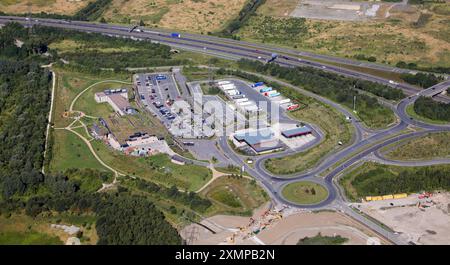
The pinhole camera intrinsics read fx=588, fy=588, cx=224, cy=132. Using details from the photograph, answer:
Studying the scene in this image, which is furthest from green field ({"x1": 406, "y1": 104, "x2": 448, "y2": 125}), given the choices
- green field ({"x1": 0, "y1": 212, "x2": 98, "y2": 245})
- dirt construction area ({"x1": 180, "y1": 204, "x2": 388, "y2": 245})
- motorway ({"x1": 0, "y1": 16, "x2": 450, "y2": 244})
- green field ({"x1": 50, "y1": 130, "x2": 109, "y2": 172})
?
green field ({"x1": 0, "y1": 212, "x2": 98, "y2": 245})

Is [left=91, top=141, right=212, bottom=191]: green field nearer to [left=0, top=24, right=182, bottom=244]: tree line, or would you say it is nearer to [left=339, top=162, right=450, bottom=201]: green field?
[left=0, top=24, right=182, bottom=244]: tree line

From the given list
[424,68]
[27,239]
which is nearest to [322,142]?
[424,68]

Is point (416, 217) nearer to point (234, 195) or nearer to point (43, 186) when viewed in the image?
point (234, 195)

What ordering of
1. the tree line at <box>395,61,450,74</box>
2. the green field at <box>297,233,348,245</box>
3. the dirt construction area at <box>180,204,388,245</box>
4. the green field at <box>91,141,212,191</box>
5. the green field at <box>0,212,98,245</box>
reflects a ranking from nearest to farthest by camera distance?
the green field at <box>297,233,348,245</box> < the dirt construction area at <box>180,204,388,245</box> < the green field at <box>0,212,98,245</box> < the green field at <box>91,141,212,191</box> < the tree line at <box>395,61,450,74</box>

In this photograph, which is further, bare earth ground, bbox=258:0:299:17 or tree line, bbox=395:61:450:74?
bare earth ground, bbox=258:0:299:17

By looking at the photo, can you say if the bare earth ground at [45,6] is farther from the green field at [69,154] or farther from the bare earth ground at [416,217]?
the bare earth ground at [416,217]

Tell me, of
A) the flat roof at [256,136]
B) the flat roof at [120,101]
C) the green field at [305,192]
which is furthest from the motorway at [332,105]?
the flat roof at [120,101]

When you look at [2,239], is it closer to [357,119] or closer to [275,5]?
[357,119]
